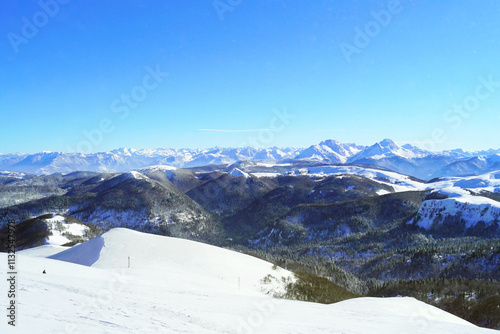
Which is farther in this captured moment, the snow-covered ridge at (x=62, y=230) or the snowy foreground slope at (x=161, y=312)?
the snow-covered ridge at (x=62, y=230)

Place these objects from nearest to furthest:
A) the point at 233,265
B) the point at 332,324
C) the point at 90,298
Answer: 1. the point at 90,298
2. the point at 332,324
3. the point at 233,265

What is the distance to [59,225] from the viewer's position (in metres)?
162

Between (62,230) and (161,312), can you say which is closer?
(161,312)

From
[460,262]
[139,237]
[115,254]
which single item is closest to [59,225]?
[139,237]

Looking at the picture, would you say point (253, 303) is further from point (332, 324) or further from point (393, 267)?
point (393, 267)

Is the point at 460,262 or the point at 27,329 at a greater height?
the point at 27,329

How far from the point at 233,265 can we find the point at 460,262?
11325 centimetres

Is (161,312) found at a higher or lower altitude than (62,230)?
higher

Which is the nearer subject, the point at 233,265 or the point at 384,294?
the point at 233,265

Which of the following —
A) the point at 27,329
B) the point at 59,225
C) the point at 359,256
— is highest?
the point at 27,329

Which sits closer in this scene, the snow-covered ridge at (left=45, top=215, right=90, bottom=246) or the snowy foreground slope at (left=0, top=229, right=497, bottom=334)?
the snowy foreground slope at (left=0, top=229, right=497, bottom=334)

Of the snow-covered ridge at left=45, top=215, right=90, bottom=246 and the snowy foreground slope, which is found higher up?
the snowy foreground slope

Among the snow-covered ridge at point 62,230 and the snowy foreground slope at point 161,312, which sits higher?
the snowy foreground slope at point 161,312

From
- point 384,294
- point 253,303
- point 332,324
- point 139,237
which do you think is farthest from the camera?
point 384,294
